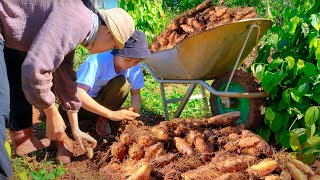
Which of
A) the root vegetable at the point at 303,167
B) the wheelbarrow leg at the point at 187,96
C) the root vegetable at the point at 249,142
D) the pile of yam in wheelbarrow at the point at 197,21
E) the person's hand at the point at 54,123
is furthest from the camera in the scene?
the pile of yam in wheelbarrow at the point at 197,21

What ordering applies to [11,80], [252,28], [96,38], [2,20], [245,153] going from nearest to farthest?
[2,20]
[96,38]
[245,153]
[11,80]
[252,28]

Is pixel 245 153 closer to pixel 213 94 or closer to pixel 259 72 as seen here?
pixel 259 72

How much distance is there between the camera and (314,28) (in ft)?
10.3

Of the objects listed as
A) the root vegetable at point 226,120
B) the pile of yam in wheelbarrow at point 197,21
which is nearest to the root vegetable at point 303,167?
the root vegetable at point 226,120

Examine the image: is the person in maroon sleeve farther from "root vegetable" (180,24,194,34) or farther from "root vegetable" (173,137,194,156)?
"root vegetable" (180,24,194,34)

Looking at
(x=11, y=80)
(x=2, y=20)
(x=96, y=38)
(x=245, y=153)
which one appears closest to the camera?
(x=2, y=20)

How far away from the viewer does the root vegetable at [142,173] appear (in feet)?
8.79

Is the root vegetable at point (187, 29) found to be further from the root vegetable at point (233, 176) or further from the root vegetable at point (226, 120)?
the root vegetable at point (233, 176)

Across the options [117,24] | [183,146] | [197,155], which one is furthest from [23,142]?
[117,24]

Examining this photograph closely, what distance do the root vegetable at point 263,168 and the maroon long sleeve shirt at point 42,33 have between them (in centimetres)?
126

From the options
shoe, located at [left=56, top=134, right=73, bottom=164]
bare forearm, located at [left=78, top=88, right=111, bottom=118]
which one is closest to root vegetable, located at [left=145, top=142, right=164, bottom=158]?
bare forearm, located at [left=78, top=88, right=111, bottom=118]

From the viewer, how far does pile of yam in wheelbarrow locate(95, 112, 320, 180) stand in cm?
262

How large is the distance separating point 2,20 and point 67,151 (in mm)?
1474

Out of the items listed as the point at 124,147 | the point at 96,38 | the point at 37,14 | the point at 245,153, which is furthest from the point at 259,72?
the point at 37,14
